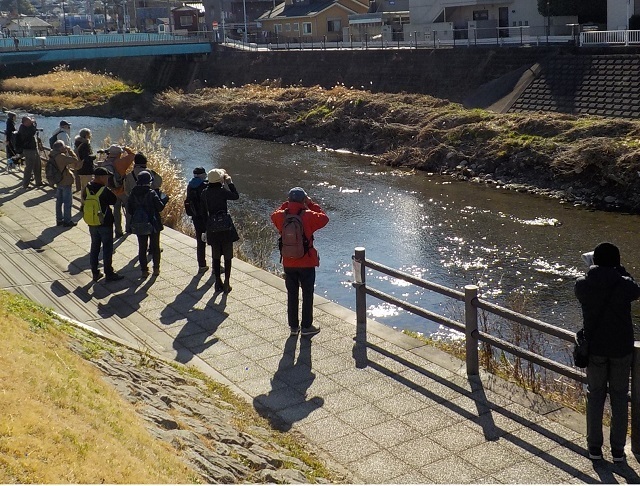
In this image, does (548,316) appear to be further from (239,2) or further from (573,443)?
(239,2)

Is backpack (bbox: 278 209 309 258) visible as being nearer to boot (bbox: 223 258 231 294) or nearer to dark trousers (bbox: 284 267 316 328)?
dark trousers (bbox: 284 267 316 328)

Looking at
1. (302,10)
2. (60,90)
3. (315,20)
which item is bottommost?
(60,90)

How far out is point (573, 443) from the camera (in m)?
6.46

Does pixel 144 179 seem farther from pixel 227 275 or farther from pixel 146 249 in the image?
pixel 227 275

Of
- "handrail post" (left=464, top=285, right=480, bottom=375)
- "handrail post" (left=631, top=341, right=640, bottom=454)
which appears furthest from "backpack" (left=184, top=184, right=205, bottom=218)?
"handrail post" (left=631, top=341, right=640, bottom=454)

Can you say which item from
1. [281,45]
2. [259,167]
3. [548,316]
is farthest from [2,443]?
[281,45]

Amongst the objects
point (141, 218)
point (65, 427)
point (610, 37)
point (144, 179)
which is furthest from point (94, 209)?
point (610, 37)

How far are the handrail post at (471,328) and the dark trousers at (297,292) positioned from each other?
192cm

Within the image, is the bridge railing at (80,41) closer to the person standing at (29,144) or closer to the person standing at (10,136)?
the person standing at (10,136)

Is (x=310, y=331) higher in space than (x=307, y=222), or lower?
lower

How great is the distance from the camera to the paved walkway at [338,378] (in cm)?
623

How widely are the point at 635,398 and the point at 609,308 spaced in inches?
30.4

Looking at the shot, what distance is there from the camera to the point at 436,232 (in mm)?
19328

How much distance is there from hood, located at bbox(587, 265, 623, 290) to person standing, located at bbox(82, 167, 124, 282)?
277 inches
